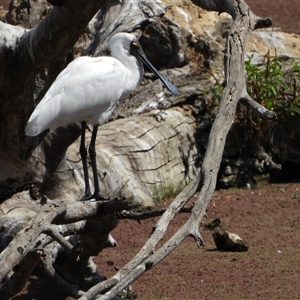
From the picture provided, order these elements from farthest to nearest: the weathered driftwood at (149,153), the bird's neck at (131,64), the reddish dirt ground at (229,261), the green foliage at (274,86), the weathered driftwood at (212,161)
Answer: the green foliage at (274,86)
the weathered driftwood at (149,153)
the bird's neck at (131,64)
the reddish dirt ground at (229,261)
the weathered driftwood at (212,161)

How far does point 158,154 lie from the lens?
9.55m

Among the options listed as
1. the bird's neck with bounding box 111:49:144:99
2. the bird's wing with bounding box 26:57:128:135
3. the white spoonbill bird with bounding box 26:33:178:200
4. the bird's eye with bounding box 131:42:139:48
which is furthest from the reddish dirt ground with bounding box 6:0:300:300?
the bird's eye with bounding box 131:42:139:48

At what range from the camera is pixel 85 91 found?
22.0ft

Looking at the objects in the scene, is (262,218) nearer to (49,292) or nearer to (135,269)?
(49,292)

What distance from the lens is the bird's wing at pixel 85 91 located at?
6508 millimetres

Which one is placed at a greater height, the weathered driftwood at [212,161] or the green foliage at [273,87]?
the weathered driftwood at [212,161]

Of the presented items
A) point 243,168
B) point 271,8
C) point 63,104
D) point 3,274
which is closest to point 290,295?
point 63,104

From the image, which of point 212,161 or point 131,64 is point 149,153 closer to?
point 131,64

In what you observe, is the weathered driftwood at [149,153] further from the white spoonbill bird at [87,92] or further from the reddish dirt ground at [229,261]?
the white spoonbill bird at [87,92]

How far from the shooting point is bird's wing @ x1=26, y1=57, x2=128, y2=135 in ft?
21.4

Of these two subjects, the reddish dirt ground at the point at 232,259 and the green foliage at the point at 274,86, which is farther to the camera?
the green foliage at the point at 274,86

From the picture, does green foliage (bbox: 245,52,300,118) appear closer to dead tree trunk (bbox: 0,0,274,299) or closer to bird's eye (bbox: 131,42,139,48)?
dead tree trunk (bbox: 0,0,274,299)

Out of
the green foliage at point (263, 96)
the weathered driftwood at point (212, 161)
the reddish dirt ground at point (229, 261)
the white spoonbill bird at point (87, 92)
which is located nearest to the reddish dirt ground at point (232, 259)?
the reddish dirt ground at point (229, 261)

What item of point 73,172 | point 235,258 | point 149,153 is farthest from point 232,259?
point 149,153
